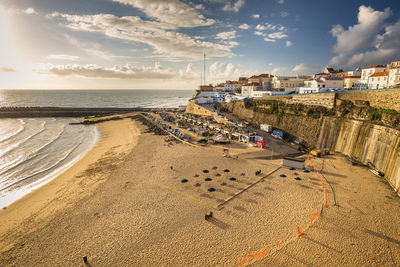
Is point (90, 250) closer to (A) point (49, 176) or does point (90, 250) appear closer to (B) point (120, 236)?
(B) point (120, 236)

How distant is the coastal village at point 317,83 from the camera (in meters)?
43.7

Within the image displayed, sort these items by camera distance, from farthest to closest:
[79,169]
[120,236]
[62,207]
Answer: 1. [79,169]
2. [62,207]
3. [120,236]

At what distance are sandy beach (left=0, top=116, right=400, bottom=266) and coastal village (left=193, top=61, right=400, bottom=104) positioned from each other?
104 feet

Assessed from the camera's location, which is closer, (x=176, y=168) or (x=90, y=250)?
(x=90, y=250)

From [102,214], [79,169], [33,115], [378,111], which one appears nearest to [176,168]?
[102,214]

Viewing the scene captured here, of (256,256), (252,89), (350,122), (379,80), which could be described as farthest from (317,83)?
(256,256)

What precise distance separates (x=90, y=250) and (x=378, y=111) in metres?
37.6

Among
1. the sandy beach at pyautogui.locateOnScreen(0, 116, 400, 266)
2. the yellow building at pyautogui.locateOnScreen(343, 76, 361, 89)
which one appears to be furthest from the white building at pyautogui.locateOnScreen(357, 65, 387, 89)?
the sandy beach at pyautogui.locateOnScreen(0, 116, 400, 266)

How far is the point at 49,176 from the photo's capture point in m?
24.8

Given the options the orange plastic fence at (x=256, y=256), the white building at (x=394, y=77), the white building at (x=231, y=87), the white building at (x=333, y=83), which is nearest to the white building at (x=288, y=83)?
the white building at (x=333, y=83)

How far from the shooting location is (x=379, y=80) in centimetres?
4394

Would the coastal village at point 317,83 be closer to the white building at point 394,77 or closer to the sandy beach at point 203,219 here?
the white building at point 394,77

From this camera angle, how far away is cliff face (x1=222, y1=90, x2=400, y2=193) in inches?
824

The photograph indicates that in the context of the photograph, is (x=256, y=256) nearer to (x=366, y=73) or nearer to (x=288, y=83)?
(x=288, y=83)
